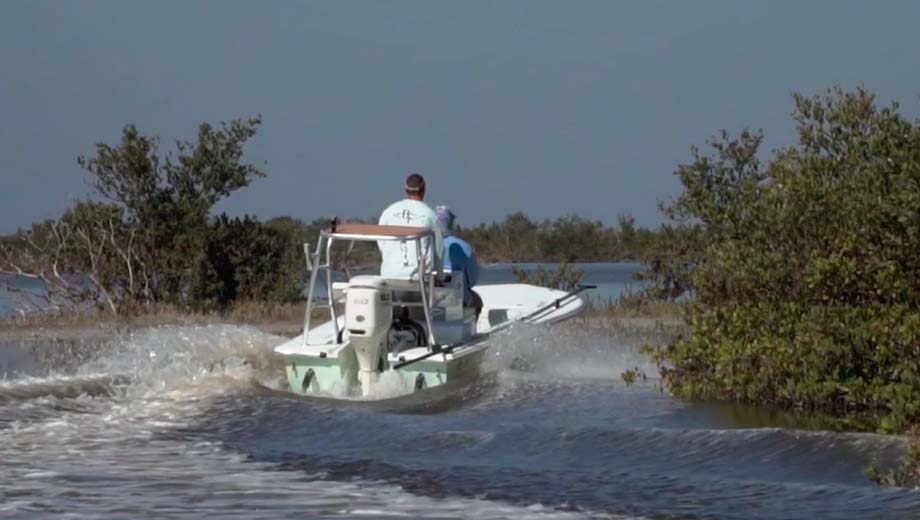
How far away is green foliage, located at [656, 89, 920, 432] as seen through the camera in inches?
488

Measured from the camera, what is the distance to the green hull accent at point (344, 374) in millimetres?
14367

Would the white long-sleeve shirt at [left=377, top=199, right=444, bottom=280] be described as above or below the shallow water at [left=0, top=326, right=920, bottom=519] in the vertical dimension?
above

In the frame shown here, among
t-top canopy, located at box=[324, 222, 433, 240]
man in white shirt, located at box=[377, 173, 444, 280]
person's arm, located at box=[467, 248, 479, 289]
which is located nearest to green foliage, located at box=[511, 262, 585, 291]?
person's arm, located at box=[467, 248, 479, 289]

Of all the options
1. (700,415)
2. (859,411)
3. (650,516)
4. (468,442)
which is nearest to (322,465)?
(468,442)

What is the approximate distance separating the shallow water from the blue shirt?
74 cm

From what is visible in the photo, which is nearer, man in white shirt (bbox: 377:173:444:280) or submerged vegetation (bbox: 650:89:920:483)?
submerged vegetation (bbox: 650:89:920:483)

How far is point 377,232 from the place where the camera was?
14.5 metres

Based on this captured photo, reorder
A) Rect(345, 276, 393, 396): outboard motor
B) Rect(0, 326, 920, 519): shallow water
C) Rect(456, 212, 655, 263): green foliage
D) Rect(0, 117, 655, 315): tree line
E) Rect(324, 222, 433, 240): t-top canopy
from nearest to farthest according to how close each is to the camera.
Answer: Rect(0, 326, 920, 519): shallow water → Rect(345, 276, 393, 396): outboard motor → Rect(324, 222, 433, 240): t-top canopy → Rect(0, 117, 655, 315): tree line → Rect(456, 212, 655, 263): green foliage

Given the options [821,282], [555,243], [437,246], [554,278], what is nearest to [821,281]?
[821,282]

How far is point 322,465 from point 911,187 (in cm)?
492

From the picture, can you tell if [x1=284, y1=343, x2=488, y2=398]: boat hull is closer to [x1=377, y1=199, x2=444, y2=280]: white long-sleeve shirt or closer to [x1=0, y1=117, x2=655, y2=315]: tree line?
[x1=377, y1=199, x2=444, y2=280]: white long-sleeve shirt

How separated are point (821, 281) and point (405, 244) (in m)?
4.06

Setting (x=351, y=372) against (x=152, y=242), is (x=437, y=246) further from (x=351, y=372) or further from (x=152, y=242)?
(x=152, y=242)

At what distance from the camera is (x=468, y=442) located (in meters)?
11.6
